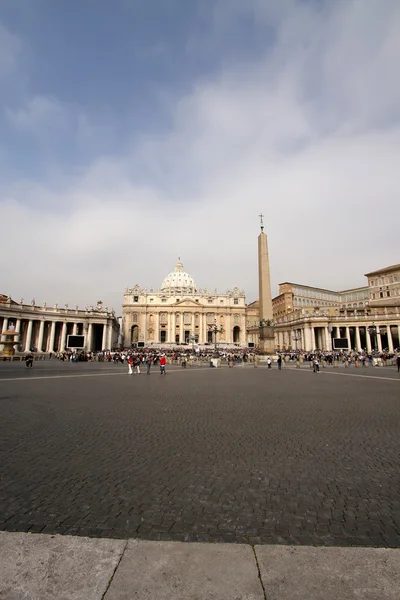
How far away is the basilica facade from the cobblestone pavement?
89.5 metres

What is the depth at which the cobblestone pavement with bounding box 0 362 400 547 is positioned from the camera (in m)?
2.88

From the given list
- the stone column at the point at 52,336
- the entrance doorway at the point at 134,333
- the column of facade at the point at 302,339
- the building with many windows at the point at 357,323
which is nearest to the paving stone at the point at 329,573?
the building with many windows at the point at 357,323

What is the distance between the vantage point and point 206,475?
409 cm

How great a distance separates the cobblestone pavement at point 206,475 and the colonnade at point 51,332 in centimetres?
4901

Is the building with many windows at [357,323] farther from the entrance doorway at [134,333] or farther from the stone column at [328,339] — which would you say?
the entrance doorway at [134,333]

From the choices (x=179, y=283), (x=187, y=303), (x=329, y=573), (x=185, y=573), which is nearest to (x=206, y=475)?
(x=185, y=573)

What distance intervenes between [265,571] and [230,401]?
7923mm

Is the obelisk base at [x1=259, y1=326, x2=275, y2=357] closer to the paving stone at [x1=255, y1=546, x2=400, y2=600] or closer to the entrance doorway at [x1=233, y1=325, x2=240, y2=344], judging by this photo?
the paving stone at [x1=255, y1=546, x2=400, y2=600]

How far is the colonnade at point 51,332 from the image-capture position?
5531 centimetres

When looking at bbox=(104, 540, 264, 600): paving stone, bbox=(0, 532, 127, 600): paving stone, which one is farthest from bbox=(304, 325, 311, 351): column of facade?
bbox=(0, 532, 127, 600): paving stone

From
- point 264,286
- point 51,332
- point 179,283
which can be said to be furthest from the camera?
point 179,283

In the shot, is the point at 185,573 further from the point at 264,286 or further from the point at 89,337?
the point at 89,337

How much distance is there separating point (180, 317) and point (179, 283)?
23.4 meters

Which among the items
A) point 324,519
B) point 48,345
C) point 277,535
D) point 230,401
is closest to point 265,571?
point 277,535
